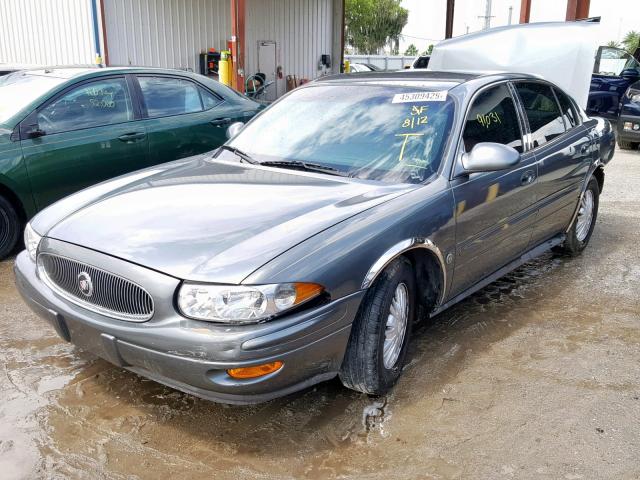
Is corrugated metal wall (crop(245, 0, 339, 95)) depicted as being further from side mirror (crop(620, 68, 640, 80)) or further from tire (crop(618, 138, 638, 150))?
tire (crop(618, 138, 638, 150))

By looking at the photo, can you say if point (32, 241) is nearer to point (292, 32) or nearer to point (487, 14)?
point (292, 32)

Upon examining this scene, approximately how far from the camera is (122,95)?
5504 mm

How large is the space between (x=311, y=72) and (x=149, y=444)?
15.9m

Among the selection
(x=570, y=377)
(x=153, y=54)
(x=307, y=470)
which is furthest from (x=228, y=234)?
(x=153, y=54)

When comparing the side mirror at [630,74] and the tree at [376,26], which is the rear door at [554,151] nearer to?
the side mirror at [630,74]

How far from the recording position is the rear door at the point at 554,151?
4.11 metres

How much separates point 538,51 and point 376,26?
5851 centimetres

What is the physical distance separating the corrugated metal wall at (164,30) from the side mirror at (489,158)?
1020 cm

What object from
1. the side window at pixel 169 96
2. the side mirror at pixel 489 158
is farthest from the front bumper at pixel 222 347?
the side window at pixel 169 96

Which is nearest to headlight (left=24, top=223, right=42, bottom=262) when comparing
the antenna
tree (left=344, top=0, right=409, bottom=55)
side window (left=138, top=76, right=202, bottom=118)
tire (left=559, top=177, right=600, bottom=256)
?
side window (left=138, top=76, right=202, bottom=118)

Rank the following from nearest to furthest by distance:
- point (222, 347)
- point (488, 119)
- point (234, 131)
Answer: point (222, 347), point (488, 119), point (234, 131)

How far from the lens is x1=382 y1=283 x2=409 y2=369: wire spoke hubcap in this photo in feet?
9.75

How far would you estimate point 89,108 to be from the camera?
5301 millimetres

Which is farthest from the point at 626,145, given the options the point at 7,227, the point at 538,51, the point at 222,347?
the point at 222,347
